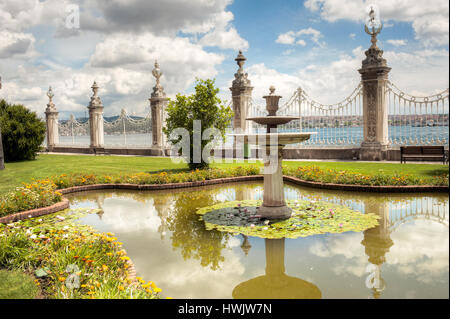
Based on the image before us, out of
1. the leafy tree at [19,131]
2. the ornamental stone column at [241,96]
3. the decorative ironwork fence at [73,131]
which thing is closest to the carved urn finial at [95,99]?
the decorative ironwork fence at [73,131]

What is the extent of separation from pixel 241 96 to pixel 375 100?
605 cm

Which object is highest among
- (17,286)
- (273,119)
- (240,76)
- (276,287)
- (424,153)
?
(240,76)

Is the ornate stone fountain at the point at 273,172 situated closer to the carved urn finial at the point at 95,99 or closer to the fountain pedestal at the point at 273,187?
the fountain pedestal at the point at 273,187

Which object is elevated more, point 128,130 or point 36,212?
point 128,130

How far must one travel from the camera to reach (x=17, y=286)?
3.62 m

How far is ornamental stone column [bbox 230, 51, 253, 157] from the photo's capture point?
17.0 meters

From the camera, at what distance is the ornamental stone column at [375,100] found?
13.9 m

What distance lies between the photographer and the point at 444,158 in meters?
11.9

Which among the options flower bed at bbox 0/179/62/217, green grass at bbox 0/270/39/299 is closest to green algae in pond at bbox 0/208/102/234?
flower bed at bbox 0/179/62/217

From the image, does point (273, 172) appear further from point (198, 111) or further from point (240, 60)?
point (240, 60)

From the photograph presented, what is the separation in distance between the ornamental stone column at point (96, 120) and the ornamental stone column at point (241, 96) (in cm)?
1097

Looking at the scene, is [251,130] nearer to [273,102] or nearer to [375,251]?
[273,102]

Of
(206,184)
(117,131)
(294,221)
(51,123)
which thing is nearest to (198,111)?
(206,184)

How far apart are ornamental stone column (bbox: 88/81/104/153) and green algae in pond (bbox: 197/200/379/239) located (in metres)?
18.3
